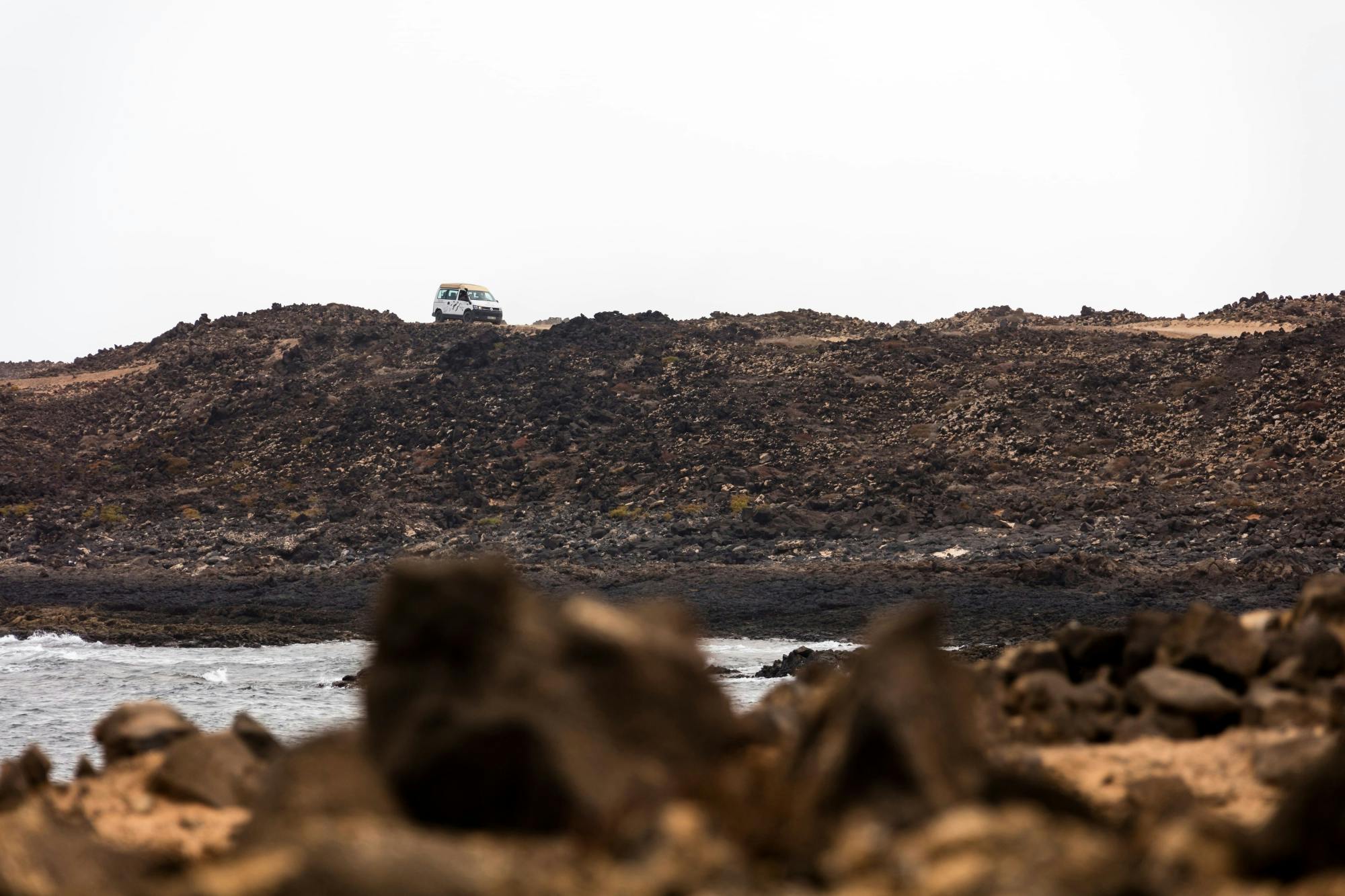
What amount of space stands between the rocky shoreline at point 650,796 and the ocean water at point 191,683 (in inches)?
629

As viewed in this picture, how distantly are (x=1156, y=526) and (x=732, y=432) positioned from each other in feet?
55.9

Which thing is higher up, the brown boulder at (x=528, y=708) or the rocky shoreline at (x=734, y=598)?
the brown boulder at (x=528, y=708)

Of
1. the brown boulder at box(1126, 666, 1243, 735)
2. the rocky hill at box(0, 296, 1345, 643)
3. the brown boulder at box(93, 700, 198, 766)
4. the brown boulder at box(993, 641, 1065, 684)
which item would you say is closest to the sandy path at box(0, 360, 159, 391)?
the rocky hill at box(0, 296, 1345, 643)

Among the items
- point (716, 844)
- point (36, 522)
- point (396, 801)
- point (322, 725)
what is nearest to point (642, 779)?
point (716, 844)

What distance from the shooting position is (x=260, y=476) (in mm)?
55500

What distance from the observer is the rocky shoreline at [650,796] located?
17.4 feet

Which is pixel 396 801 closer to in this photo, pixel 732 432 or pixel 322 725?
pixel 322 725

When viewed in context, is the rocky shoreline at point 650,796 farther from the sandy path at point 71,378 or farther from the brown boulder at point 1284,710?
the sandy path at point 71,378

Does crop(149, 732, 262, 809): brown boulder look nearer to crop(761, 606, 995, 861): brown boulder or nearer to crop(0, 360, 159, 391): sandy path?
crop(761, 606, 995, 861): brown boulder

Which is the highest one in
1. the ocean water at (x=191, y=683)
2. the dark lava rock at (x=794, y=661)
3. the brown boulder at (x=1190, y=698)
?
the brown boulder at (x=1190, y=698)

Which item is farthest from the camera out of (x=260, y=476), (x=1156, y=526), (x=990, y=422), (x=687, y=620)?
(x=260, y=476)

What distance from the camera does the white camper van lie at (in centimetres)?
7356

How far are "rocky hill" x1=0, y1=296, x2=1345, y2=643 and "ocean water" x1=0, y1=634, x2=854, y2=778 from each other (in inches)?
363

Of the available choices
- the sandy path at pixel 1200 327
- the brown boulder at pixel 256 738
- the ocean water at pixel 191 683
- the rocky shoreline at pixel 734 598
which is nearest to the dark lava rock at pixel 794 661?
the ocean water at pixel 191 683
